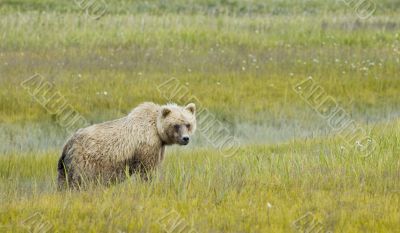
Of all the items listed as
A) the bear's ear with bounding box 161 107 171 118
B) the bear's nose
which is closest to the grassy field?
the bear's nose

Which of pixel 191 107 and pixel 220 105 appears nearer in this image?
pixel 191 107

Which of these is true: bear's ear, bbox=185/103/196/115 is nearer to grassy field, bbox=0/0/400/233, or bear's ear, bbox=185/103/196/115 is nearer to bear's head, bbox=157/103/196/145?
bear's head, bbox=157/103/196/145

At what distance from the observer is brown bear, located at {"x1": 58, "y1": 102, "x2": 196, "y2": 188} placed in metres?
9.75

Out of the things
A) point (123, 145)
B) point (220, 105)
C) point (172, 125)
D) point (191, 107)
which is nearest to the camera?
point (123, 145)

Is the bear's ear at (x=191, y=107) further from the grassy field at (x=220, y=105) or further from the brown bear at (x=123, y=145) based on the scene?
the grassy field at (x=220, y=105)

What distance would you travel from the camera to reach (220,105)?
16531mm

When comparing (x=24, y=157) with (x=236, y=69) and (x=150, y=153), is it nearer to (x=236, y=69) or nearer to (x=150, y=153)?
(x=150, y=153)

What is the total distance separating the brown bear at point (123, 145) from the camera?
9.75m

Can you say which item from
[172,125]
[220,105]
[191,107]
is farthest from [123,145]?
[220,105]

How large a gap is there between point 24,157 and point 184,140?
309cm

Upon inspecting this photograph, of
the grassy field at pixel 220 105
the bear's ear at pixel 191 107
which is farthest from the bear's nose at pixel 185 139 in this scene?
the bear's ear at pixel 191 107

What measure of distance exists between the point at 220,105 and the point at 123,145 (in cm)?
671

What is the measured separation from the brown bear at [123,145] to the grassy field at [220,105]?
14.0 inches

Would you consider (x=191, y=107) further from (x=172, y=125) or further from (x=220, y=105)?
(x=220, y=105)
